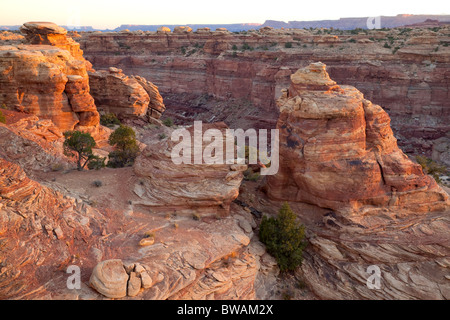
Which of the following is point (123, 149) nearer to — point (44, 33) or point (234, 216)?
point (234, 216)

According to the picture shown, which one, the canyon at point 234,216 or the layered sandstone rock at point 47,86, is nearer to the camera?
the canyon at point 234,216

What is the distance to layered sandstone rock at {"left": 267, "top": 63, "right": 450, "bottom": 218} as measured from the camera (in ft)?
57.1

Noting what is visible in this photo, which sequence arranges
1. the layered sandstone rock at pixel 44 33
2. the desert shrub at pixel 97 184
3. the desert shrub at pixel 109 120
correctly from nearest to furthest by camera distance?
the desert shrub at pixel 97 184 < the layered sandstone rock at pixel 44 33 < the desert shrub at pixel 109 120

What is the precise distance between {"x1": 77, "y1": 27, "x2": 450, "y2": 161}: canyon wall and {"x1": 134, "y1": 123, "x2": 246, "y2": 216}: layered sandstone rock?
37.3 metres

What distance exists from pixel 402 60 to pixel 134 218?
47.5 meters

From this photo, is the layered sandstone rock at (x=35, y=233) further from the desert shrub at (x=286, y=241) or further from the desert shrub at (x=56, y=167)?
the desert shrub at (x=286, y=241)

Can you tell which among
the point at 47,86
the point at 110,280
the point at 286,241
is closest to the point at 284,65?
the point at 47,86

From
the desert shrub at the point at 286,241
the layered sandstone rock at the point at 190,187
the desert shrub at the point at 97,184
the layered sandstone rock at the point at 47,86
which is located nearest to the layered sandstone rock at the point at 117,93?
the layered sandstone rock at the point at 47,86

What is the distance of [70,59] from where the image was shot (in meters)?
32.5

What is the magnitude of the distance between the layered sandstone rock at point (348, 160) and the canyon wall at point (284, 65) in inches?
1262

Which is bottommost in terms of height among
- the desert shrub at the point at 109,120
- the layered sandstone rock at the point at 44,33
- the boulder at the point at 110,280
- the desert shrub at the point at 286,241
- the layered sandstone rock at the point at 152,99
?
the desert shrub at the point at 286,241

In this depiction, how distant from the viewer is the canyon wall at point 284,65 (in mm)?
47469

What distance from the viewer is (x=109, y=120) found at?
38875mm

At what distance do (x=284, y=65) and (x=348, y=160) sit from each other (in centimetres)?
4102
